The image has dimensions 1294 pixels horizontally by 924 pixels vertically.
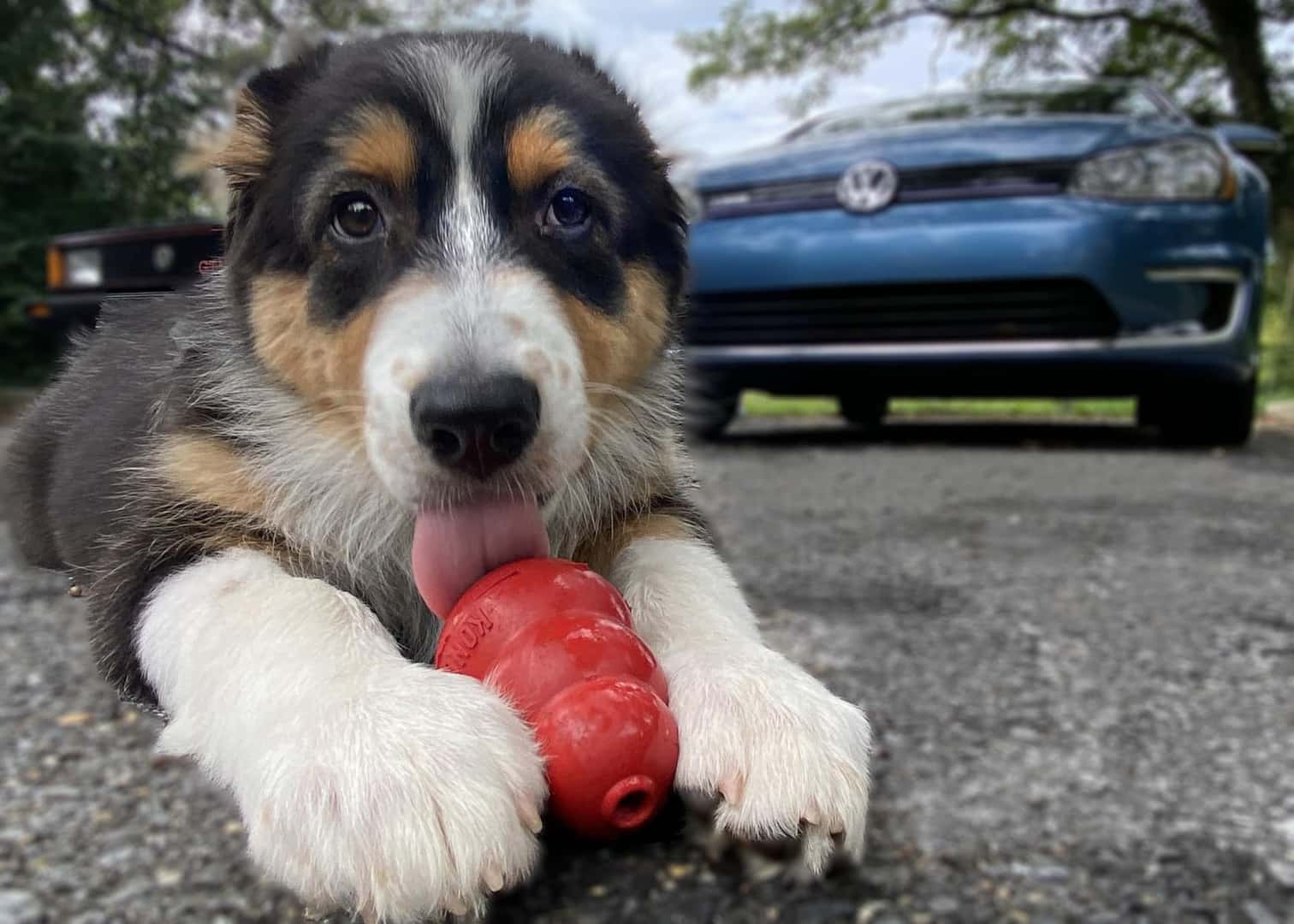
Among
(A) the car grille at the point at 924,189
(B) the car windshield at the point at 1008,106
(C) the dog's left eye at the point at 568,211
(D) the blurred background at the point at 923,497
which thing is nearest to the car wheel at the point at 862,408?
(D) the blurred background at the point at 923,497

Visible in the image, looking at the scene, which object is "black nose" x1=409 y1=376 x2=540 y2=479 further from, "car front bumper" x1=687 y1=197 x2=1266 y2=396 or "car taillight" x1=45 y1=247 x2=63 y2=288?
"car front bumper" x1=687 y1=197 x2=1266 y2=396

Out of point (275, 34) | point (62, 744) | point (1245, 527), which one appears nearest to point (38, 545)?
point (275, 34)

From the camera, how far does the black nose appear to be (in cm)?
96

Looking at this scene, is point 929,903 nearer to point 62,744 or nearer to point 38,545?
point 38,545

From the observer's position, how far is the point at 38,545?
4.06 ft

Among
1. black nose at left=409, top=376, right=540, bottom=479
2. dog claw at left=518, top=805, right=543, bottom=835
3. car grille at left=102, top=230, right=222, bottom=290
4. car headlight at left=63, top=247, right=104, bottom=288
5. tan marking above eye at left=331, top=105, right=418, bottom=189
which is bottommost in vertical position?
dog claw at left=518, top=805, right=543, bottom=835

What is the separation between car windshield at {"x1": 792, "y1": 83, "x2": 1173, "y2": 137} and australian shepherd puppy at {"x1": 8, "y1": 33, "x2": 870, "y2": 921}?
1257mm

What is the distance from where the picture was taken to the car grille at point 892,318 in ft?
11.8

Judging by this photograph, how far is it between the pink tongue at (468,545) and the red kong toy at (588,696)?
15cm

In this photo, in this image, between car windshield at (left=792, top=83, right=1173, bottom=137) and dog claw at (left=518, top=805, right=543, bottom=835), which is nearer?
dog claw at (left=518, top=805, right=543, bottom=835)

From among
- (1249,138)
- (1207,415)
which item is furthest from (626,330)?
(1207,415)

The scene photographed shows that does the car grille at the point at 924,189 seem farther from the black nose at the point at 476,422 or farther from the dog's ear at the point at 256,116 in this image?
the black nose at the point at 476,422

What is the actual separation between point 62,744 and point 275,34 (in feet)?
13.5

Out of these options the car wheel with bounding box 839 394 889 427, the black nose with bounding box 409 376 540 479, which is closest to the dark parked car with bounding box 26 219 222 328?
the black nose with bounding box 409 376 540 479
